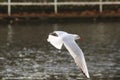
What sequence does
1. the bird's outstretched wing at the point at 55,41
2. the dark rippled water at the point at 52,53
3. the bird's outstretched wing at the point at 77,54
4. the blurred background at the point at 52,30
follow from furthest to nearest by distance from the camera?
the blurred background at the point at 52,30 → the dark rippled water at the point at 52,53 → the bird's outstretched wing at the point at 55,41 → the bird's outstretched wing at the point at 77,54

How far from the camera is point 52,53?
19906 millimetres

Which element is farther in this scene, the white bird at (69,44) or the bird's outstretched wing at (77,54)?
the white bird at (69,44)

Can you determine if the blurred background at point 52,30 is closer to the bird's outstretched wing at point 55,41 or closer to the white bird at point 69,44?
the white bird at point 69,44

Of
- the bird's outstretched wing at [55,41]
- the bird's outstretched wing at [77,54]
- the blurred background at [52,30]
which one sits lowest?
the blurred background at [52,30]

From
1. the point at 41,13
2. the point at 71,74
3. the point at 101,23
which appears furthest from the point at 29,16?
the point at 71,74

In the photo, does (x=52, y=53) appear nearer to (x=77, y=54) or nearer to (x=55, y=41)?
(x=55, y=41)

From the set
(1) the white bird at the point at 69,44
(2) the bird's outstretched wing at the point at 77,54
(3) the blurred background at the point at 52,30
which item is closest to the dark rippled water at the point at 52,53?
(3) the blurred background at the point at 52,30

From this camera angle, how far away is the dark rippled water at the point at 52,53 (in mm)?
15969

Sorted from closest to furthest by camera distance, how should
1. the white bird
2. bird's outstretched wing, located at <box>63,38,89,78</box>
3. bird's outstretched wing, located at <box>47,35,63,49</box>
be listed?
1. bird's outstretched wing, located at <box>63,38,89,78</box>
2. the white bird
3. bird's outstretched wing, located at <box>47,35,63,49</box>

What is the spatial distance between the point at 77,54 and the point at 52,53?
317 inches

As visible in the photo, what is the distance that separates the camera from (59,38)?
12.3 meters

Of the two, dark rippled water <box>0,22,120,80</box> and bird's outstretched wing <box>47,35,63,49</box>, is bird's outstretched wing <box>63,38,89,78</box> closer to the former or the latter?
bird's outstretched wing <box>47,35,63,49</box>

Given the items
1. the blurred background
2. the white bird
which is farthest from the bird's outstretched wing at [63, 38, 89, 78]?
the blurred background

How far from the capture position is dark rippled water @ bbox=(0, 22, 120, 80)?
52.4ft
